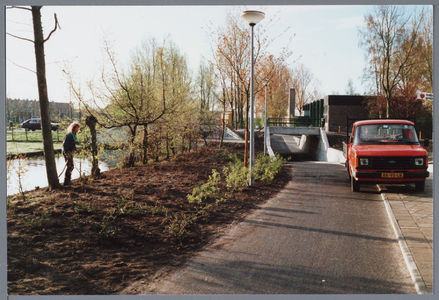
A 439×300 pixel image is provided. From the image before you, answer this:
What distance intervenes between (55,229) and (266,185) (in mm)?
6296

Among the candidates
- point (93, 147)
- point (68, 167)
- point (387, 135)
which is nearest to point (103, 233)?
point (68, 167)

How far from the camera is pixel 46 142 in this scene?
7.79 metres

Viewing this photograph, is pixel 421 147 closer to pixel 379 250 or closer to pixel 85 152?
pixel 379 250

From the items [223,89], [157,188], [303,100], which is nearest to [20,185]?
[157,188]

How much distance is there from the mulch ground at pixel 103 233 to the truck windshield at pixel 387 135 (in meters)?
3.32

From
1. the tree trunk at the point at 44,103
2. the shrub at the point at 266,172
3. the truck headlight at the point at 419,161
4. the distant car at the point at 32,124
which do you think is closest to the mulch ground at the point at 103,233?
the tree trunk at the point at 44,103

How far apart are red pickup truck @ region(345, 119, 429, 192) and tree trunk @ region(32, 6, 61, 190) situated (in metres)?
7.33

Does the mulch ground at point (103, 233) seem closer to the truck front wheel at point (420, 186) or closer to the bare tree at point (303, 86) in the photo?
the truck front wheel at point (420, 186)

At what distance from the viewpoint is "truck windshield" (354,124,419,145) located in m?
9.72

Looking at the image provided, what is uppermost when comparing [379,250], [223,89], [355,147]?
[223,89]

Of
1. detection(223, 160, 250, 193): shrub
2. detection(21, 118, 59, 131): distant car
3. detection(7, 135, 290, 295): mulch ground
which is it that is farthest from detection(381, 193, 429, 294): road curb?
detection(21, 118, 59, 131): distant car

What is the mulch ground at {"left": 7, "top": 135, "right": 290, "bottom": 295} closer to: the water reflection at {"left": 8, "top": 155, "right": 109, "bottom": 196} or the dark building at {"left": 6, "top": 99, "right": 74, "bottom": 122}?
the water reflection at {"left": 8, "top": 155, "right": 109, "bottom": 196}

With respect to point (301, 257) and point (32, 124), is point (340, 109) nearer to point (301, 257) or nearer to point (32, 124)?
point (32, 124)

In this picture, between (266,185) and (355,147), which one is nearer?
(355,147)
